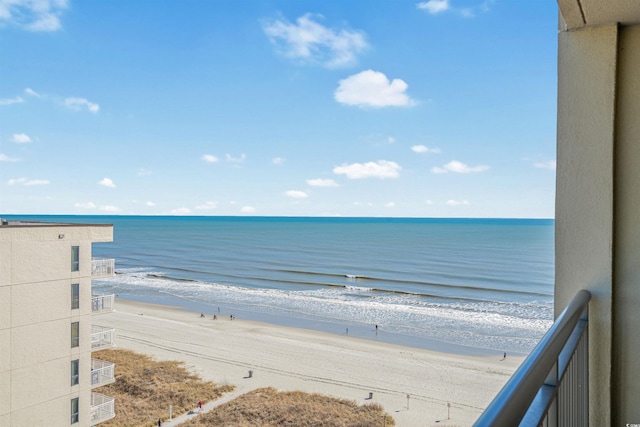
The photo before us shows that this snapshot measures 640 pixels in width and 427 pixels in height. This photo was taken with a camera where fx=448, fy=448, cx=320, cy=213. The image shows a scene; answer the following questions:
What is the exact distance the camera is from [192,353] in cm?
1236

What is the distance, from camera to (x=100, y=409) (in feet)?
20.9

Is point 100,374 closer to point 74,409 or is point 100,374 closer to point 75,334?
point 74,409

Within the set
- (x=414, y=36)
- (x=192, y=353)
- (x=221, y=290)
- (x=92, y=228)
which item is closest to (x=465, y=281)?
(x=221, y=290)

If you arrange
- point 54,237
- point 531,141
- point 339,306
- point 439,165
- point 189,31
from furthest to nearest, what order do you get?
Result: point 439,165 → point 531,141 → point 189,31 → point 339,306 → point 54,237

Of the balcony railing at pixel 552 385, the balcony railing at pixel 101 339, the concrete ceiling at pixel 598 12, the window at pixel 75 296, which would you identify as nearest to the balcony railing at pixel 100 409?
the balcony railing at pixel 101 339

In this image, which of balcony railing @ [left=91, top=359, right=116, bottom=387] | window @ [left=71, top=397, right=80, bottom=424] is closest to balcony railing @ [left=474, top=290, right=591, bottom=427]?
window @ [left=71, top=397, right=80, bottom=424]

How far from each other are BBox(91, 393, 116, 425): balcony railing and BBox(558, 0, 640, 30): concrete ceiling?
7082 millimetres

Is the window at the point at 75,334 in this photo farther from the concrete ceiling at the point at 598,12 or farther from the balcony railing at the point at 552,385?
the concrete ceiling at the point at 598,12

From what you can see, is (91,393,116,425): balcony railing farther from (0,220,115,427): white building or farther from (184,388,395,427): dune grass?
(184,388,395,427): dune grass

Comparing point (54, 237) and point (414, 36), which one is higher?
point (414, 36)

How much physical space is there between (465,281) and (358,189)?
55019mm

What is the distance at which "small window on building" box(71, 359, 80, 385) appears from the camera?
18.6 ft

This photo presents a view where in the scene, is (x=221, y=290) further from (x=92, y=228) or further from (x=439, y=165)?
(x=439, y=165)

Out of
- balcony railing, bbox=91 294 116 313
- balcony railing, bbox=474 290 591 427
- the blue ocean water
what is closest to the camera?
balcony railing, bbox=474 290 591 427
